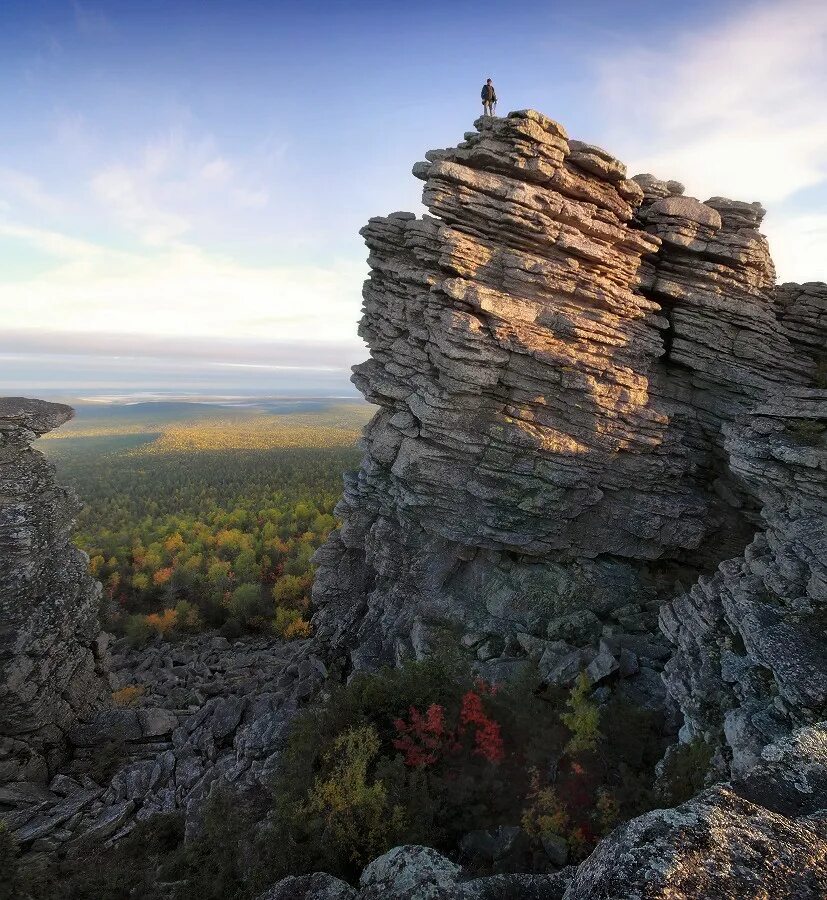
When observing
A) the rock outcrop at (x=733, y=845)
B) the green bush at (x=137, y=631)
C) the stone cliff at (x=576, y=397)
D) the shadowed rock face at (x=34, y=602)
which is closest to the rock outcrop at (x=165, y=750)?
the shadowed rock face at (x=34, y=602)

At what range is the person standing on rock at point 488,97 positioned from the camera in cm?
2052

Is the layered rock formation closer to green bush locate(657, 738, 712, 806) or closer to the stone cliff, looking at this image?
the stone cliff

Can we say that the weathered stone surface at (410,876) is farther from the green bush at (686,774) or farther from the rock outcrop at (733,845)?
the green bush at (686,774)

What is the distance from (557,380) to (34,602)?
952 inches

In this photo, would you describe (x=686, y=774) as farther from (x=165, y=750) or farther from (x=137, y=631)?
(x=137, y=631)

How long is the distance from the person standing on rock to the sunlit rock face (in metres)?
2.15

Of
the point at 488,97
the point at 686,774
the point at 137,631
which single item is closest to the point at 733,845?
the point at 686,774

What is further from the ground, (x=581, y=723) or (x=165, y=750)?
(x=581, y=723)

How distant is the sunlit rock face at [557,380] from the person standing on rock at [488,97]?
2.15m

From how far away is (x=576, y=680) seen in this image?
57.5 feet

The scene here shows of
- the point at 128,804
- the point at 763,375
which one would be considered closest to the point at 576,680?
the point at 763,375

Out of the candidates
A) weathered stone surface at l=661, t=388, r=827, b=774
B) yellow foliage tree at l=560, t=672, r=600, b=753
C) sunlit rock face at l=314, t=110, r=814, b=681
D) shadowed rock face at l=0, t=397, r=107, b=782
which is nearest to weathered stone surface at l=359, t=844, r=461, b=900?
weathered stone surface at l=661, t=388, r=827, b=774

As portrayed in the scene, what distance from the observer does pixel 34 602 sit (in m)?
21.0

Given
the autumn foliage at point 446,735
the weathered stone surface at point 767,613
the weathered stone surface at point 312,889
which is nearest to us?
the weathered stone surface at point 312,889
